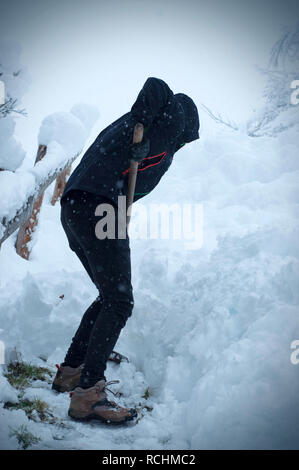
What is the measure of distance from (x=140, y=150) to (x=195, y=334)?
131 cm

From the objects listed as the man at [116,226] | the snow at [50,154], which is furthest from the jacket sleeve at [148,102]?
the snow at [50,154]

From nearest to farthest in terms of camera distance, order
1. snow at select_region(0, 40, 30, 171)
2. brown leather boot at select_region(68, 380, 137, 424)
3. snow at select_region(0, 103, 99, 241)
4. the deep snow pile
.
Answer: the deep snow pile → brown leather boot at select_region(68, 380, 137, 424) → snow at select_region(0, 103, 99, 241) → snow at select_region(0, 40, 30, 171)

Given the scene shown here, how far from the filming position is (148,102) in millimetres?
1551

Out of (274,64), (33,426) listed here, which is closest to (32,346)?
(33,426)

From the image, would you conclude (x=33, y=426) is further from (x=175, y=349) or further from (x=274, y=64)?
(x=274, y=64)

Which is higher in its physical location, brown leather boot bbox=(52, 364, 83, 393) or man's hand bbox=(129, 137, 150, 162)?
man's hand bbox=(129, 137, 150, 162)

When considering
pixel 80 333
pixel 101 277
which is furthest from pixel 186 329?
pixel 101 277

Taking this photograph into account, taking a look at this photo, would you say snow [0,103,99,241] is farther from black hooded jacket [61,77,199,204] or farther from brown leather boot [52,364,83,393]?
brown leather boot [52,364,83,393]

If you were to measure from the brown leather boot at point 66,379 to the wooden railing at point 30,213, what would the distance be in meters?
0.91

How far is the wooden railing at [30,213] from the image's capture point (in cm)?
191

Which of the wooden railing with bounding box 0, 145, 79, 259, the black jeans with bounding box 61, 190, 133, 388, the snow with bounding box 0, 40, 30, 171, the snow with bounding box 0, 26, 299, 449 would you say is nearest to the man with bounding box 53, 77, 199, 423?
the black jeans with bounding box 61, 190, 133, 388

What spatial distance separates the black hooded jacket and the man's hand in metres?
0.06

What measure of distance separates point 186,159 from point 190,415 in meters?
5.79

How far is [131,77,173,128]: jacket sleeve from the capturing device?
1.55 meters
